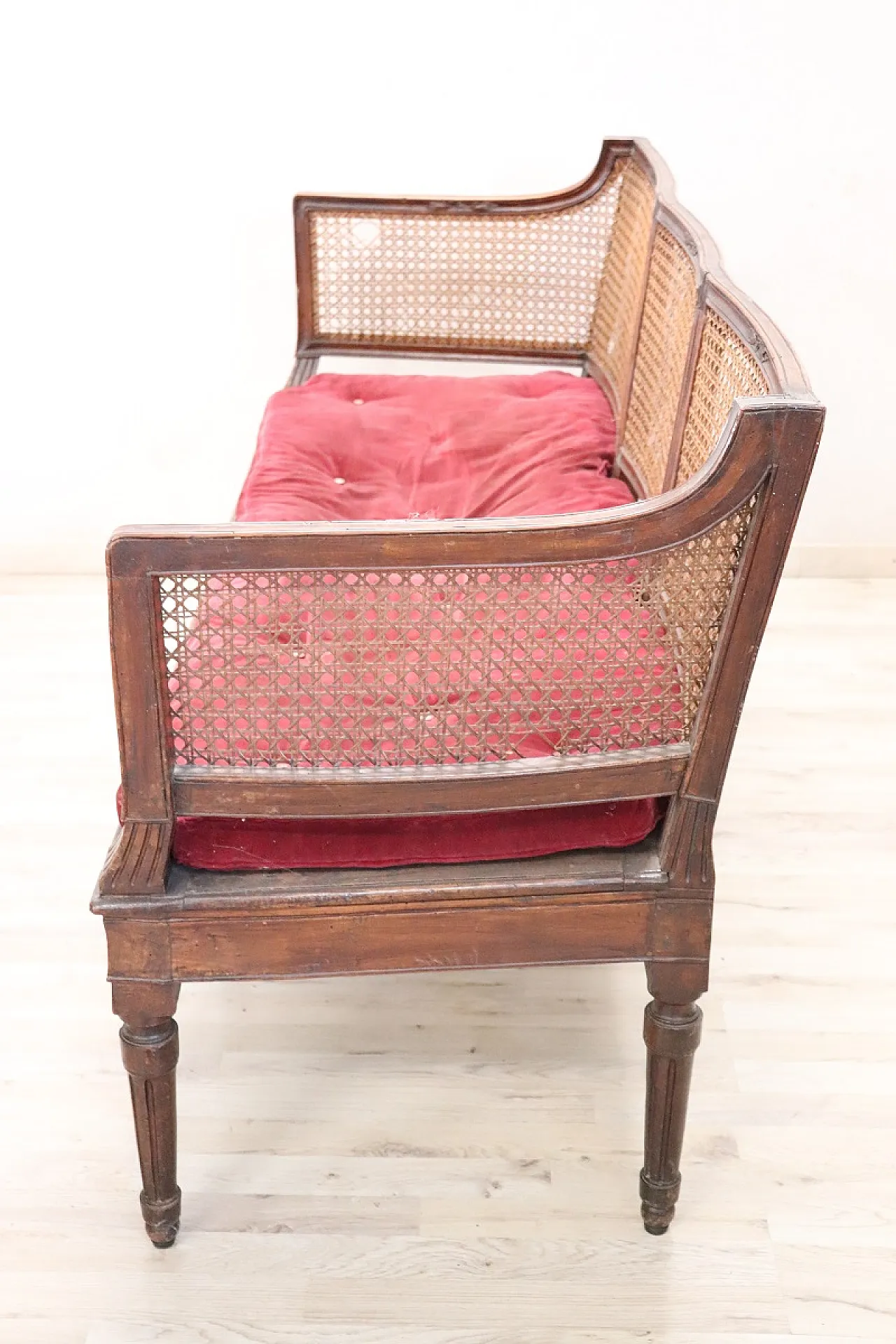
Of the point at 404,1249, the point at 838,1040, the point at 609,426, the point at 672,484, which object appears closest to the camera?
the point at 404,1249

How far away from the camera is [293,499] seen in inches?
82.9

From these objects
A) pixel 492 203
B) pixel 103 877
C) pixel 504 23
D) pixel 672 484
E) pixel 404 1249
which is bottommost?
pixel 404 1249

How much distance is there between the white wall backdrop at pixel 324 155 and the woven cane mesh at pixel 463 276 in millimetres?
364

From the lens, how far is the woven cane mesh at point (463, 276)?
2559 mm

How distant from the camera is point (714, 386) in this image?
5.29ft

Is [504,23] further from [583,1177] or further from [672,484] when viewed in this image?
[583,1177]

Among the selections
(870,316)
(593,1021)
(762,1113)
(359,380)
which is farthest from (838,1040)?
(870,316)

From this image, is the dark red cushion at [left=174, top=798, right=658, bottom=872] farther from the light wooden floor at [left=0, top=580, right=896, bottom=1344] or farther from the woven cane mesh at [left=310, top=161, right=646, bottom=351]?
→ the woven cane mesh at [left=310, top=161, right=646, bottom=351]

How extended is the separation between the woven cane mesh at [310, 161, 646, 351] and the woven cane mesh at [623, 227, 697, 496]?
1.58 ft

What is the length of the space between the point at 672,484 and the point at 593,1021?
0.76 metres

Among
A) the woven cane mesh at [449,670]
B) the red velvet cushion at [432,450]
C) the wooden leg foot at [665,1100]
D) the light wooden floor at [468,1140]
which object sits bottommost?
the light wooden floor at [468,1140]

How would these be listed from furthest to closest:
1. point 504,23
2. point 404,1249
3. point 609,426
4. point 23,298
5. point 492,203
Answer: point 23,298, point 504,23, point 492,203, point 609,426, point 404,1249

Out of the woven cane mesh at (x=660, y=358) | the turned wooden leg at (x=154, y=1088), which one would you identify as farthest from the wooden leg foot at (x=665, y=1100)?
the woven cane mesh at (x=660, y=358)

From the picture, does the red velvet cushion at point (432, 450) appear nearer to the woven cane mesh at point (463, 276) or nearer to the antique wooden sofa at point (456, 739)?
the woven cane mesh at point (463, 276)
